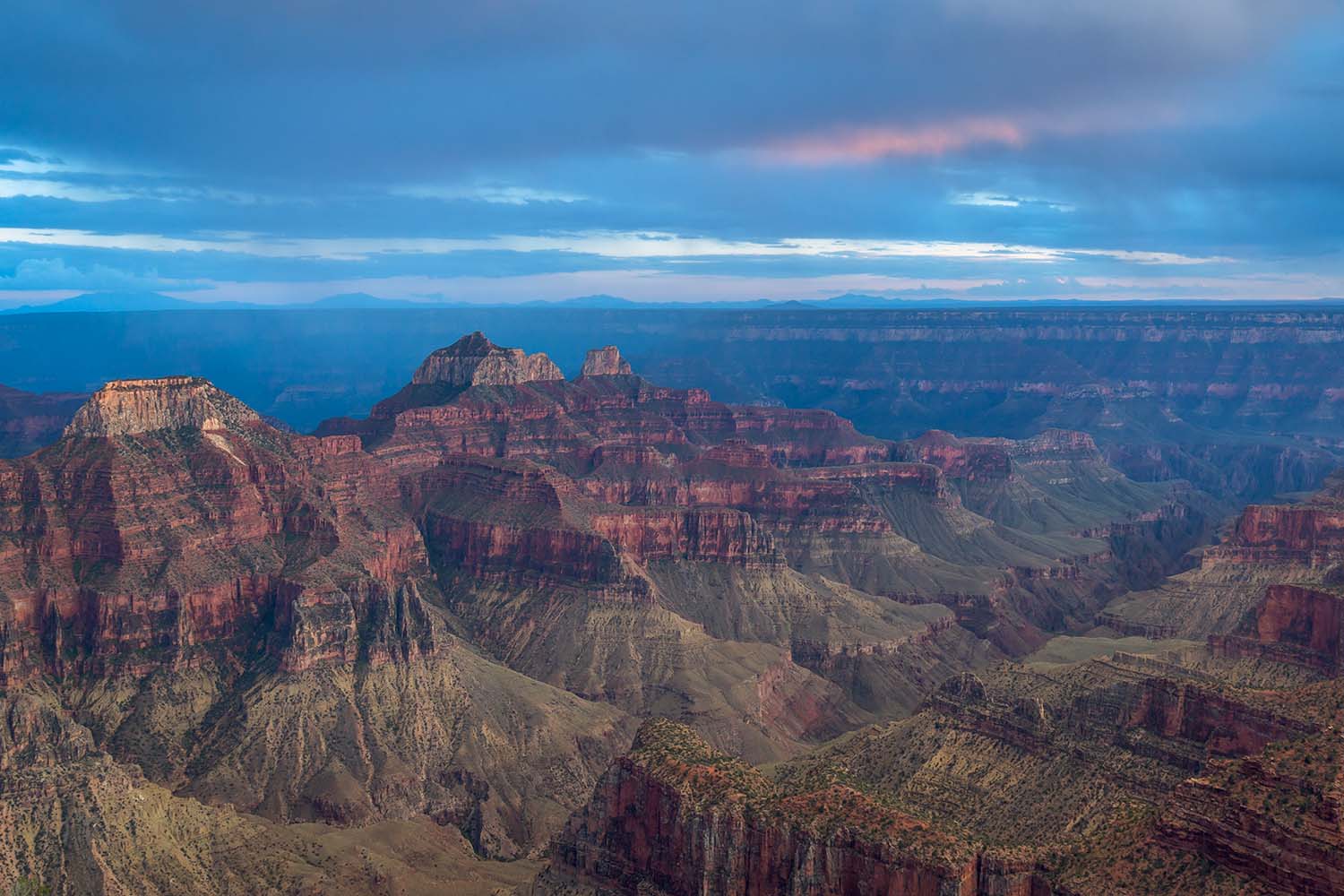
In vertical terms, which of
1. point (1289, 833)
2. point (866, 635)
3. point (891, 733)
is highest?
point (1289, 833)

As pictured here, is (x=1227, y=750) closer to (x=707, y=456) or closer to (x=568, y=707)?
(x=568, y=707)

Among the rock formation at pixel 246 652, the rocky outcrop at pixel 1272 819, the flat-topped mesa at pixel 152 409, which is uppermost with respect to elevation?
the flat-topped mesa at pixel 152 409

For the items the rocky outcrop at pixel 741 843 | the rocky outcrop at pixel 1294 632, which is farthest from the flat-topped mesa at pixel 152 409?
the rocky outcrop at pixel 1294 632

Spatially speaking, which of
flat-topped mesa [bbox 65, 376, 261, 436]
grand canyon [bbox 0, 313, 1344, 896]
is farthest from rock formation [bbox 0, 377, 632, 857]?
grand canyon [bbox 0, 313, 1344, 896]

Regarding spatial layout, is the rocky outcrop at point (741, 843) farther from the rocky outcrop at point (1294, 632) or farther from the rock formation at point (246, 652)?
the rocky outcrop at point (1294, 632)

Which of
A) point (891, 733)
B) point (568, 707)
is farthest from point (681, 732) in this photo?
point (568, 707)
